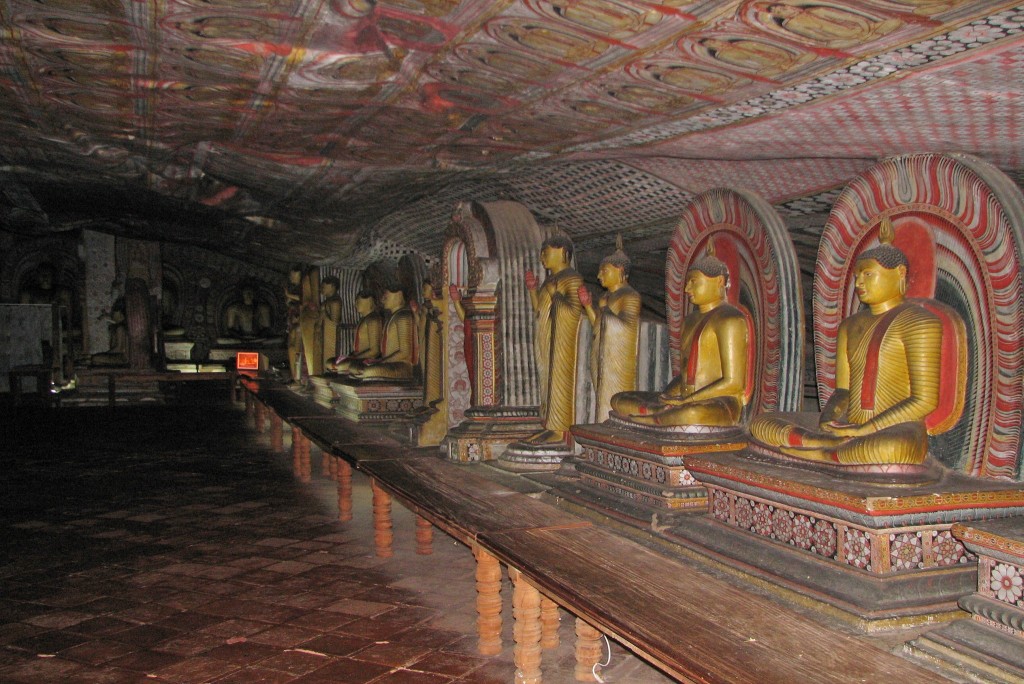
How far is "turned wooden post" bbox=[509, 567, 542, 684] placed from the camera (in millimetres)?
3148

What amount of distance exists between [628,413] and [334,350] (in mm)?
7112

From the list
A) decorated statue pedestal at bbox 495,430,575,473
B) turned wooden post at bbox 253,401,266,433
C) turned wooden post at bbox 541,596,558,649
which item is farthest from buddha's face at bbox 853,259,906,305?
turned wooden post at bbox 253,401,266,433

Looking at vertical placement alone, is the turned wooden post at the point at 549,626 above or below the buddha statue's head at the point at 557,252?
below

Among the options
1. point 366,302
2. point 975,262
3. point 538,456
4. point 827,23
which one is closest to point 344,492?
point 538,456

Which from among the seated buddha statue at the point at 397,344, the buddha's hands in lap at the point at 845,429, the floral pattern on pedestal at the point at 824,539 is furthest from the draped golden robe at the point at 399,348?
the floral pattern on pedestal at the point at 824,539

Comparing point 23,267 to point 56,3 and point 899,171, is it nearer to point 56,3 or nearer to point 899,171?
point 56,3

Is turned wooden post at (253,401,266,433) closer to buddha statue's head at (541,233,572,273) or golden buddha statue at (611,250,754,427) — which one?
buddha statue's head at (541,233,572,273)

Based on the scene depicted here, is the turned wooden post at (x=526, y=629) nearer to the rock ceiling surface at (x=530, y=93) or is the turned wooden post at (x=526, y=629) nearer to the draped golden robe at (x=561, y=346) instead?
the rock ceiling surface at (x=530, y=93)

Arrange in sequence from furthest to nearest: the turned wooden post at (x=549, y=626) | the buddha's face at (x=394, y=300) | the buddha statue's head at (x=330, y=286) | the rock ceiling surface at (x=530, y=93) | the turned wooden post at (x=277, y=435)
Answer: the buddha statue's head at (x=330, y=286) < the turned wooden post at (x=277, y=435) < the buddha's face at (x=394, y=300) < the turned wooden post at (x=549, y=626) < the rock ceiling surface at (x=530, y=93)

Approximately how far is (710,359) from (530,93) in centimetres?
171

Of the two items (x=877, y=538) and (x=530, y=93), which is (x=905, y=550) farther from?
(x=530, y=93)

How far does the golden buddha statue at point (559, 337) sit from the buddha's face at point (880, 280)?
2.42 metres

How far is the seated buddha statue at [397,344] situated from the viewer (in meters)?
8.84

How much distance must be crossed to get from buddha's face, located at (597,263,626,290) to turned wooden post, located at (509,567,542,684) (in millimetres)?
2547
